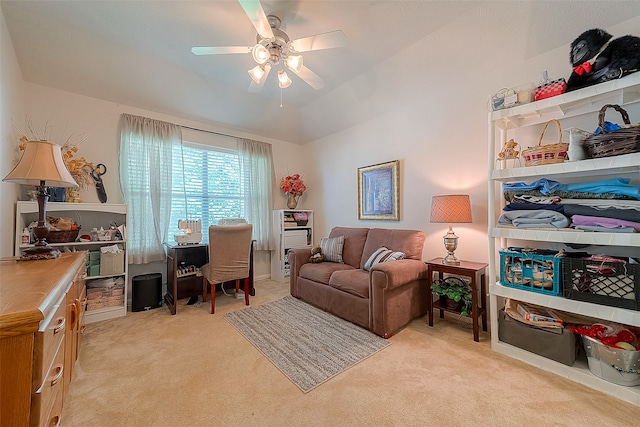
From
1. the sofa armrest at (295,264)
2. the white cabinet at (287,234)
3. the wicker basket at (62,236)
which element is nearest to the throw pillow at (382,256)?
the sofa armrest at (295,264)

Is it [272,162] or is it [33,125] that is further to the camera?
[272,162]

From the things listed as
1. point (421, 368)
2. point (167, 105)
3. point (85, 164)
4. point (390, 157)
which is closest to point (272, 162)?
point (167, 105)

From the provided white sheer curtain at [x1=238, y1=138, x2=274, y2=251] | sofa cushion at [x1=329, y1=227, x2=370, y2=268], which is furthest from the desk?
sofa cushion at [x1=329, y1=227, x2=370, y2=268]

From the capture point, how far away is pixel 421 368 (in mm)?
1759

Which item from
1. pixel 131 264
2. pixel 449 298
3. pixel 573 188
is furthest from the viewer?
pixel 131 264

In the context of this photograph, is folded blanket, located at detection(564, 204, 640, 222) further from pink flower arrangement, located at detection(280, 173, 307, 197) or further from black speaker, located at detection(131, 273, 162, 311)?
black speaker, located at detection(131, 273, 162, 311)

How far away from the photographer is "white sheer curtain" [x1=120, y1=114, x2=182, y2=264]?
2.98 m

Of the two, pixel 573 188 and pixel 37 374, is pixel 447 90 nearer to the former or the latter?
pixel 573 188

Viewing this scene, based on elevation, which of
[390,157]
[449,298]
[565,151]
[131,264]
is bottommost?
[449,298]

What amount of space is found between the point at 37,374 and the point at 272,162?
12.4 ft

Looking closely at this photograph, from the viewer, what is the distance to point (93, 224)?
9.32ft

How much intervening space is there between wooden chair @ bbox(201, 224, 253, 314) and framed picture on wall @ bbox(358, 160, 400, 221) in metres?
1.69

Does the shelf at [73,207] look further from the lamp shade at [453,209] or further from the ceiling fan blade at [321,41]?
the lamp shade at [453,209]

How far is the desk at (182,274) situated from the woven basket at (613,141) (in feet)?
Result: 11.2
